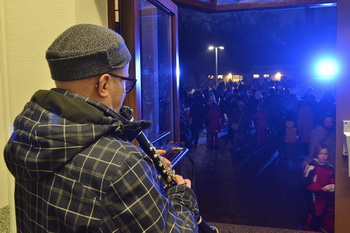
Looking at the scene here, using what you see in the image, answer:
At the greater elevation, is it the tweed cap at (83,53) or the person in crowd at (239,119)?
the tweed cap at (83,53)

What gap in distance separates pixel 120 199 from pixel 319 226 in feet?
11.8

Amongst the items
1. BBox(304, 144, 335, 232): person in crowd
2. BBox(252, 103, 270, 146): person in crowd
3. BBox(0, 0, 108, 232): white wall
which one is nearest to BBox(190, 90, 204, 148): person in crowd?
BBox(252, 103, 270, 146): person in crowd

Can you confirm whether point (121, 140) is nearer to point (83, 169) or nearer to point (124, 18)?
point (83, 169)

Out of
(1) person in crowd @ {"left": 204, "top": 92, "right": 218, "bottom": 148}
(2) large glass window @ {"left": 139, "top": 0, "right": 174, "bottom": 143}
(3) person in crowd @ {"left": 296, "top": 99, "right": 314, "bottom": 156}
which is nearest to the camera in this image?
(2) large glass window @ {"left": 139, "top": 0, "right": 174, "bottom": 143}

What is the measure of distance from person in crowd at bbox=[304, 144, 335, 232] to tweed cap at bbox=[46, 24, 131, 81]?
3.36 m

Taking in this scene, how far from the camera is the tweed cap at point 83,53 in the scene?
1.08 metres

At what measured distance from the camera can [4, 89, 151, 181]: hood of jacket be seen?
1.00 metres

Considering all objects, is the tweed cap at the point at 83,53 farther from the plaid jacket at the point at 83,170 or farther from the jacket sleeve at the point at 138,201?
the jacket sleeve at the point at 138,201

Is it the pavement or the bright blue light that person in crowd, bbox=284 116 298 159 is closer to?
the pavement

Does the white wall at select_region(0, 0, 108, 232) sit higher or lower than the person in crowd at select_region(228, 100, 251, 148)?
higher

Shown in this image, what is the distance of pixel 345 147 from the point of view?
3021mm

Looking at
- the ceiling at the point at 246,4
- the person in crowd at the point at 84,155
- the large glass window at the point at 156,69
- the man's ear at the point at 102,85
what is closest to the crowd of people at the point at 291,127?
the ceiling at the point at 246,4

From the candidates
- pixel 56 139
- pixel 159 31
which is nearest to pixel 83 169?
pixel 56 139

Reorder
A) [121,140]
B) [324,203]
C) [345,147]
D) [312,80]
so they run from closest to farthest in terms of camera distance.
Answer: [121,140], [345,147], [324,203], [312,80]
